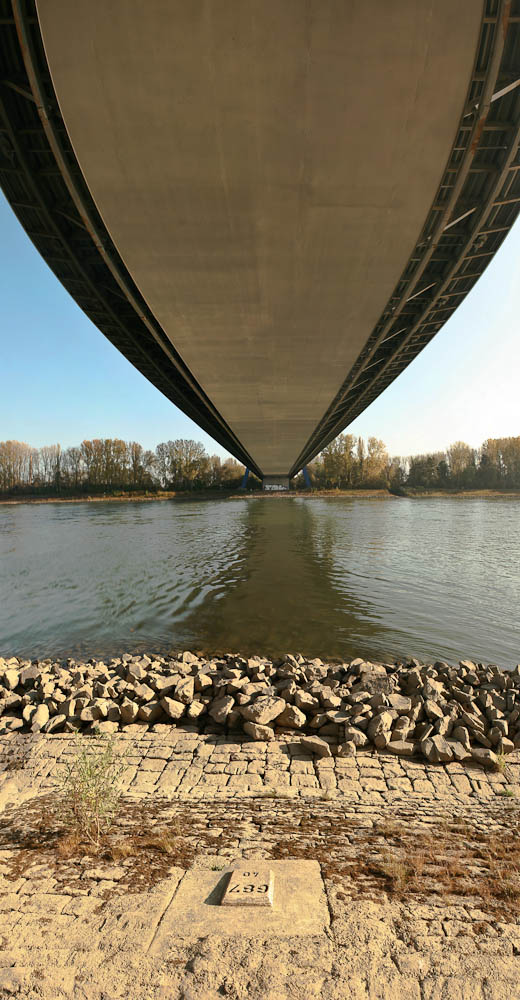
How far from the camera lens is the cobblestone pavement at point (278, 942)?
2.06m

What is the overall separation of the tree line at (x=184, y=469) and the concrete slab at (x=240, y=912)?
9000 cm

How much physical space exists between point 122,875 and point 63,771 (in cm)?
181

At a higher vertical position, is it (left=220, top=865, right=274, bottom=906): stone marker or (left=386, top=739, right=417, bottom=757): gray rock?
(left=220, top=865, right=274, bottom=906): stone marker

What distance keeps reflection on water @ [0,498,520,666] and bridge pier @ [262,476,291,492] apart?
55.4m

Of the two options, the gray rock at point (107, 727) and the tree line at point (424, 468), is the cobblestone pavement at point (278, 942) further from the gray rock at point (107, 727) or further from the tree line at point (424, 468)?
the tree line at point (424, 468)

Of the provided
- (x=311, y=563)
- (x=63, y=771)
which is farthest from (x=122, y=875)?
(x=311, y=563)

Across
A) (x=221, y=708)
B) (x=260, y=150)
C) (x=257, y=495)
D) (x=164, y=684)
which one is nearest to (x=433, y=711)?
(x=221, y=708)

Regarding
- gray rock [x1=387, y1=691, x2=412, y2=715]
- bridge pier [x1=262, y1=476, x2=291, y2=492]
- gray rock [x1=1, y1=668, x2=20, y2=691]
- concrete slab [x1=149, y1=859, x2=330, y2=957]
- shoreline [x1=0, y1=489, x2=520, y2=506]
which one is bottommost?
gray rock [x1=1, y1=668, x2=20, y2=691]

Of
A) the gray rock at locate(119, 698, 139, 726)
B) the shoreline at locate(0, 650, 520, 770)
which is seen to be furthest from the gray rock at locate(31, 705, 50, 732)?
the gray rock at locate(119, 698, 139, 726)

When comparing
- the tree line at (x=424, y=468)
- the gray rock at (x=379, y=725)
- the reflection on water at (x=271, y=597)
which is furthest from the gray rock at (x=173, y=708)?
the tree line at (x=424, y=468)

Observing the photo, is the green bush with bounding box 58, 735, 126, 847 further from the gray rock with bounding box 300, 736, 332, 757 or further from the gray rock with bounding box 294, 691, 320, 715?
the gray rock with bounding box 294, 691, 320, 715

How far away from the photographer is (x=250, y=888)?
255cm

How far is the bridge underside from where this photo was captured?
6.28m

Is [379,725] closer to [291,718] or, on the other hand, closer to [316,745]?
[316,745]
